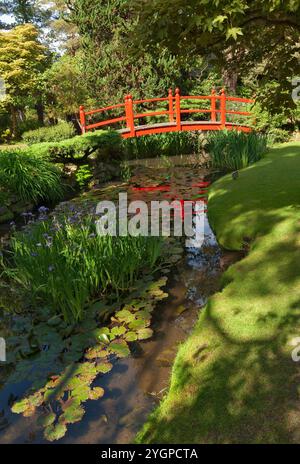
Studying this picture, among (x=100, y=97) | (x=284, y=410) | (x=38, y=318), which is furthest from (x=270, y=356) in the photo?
(x=100, y=97)

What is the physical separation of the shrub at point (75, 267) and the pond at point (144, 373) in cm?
54

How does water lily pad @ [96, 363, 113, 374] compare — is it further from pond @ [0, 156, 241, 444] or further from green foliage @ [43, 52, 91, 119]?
green foliage @ [43, 52, 91, 119]

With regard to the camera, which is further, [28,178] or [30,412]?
[28,178]

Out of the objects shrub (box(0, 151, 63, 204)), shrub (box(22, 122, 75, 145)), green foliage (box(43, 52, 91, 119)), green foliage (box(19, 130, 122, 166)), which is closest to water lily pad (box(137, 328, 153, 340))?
shrub (box(0, 151, 63, 204))

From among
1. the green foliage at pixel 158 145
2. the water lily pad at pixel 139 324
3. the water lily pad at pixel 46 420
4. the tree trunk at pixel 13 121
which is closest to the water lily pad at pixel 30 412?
the water lily pad at pixel 46 420

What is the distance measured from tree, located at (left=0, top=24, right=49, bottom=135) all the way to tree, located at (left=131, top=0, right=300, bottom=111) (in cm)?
1494

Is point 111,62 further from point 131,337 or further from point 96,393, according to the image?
point 96,393

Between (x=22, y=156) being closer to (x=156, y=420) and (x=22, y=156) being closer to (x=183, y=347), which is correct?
(x=183, y=347)

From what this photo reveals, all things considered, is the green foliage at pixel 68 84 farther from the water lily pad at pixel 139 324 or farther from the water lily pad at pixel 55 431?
Result: the water lily pad at pixel 55 431

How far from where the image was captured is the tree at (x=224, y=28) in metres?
3.27

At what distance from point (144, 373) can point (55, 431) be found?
2.64 feet

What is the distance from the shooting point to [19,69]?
1766 centimetres

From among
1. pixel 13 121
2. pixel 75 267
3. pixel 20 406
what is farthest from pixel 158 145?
pixel 20 406

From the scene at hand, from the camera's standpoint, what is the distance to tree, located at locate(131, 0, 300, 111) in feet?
10.7
